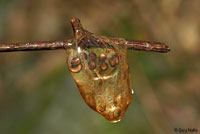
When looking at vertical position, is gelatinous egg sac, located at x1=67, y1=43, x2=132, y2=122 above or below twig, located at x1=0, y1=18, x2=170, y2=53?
below

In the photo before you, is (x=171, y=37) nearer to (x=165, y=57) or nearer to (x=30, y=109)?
(x=165, y=57)

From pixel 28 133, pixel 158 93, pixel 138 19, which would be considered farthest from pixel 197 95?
pixel 28 133

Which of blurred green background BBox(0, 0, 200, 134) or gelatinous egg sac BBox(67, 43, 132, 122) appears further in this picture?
→ blurred green background BBox(0, 0, 200, 134)

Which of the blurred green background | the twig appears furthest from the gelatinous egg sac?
the blurred green background

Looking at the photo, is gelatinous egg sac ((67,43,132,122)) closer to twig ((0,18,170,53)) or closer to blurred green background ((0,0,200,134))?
twig ((0,18,170,53))

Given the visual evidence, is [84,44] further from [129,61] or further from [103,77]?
[129,61]

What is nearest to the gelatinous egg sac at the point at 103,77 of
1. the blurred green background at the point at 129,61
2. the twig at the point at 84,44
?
the twig at the point at 84,44
